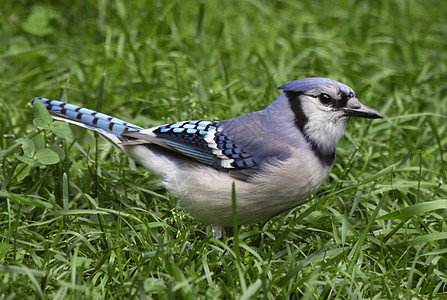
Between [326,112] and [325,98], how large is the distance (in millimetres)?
76

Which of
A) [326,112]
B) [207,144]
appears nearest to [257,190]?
[207,144]

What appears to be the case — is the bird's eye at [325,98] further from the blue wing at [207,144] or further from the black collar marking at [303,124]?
the blue wing at [207,144]

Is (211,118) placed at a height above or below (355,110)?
below

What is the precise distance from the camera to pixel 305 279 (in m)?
2.50

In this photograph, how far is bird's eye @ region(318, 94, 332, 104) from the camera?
3.04 metres

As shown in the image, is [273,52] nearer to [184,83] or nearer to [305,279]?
[184,83]

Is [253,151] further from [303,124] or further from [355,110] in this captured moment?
[355,110]

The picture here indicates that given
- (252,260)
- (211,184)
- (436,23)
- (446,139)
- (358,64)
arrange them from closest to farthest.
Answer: (252,260), (211,184), (446,139), (358,64), (436,23)

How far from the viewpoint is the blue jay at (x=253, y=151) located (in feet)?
9.57

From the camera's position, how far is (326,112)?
3041 mm

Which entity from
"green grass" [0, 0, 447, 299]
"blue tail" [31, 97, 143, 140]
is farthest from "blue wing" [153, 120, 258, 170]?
"green grass" [0, 0, 447, 299]

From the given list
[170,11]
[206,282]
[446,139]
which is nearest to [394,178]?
[446,139]

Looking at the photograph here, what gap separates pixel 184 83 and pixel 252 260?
1.94m

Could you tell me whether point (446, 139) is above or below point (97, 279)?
above
